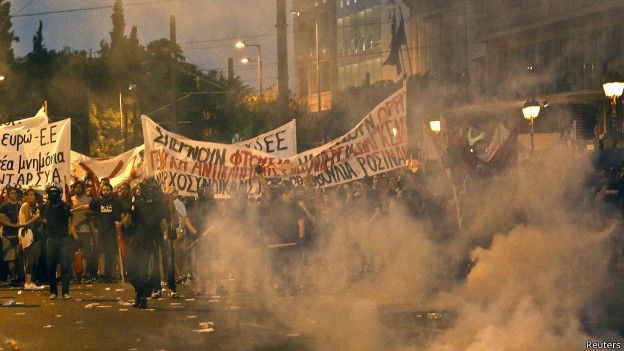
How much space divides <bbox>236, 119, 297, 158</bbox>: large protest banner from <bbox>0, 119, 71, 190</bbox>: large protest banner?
10.3 ft

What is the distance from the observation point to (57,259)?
16.1 meters

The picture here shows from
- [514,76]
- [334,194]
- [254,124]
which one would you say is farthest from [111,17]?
[334,194]

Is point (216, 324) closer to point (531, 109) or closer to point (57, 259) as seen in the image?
point (57, 259)

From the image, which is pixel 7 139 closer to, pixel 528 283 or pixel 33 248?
pixel 33 248

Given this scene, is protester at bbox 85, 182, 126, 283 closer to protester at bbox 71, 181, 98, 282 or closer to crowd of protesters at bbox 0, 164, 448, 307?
crowd of protesters at bbox 0, 164, 448, 307

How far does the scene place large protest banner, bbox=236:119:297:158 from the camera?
67.7 feet

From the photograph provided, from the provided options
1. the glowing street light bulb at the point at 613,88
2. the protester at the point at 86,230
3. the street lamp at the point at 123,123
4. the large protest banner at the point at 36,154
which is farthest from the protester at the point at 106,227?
the street lamp at the point at 123,123

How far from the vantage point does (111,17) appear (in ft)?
273

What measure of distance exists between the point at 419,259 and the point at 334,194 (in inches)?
135

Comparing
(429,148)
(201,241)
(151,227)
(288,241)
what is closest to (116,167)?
(201,241)

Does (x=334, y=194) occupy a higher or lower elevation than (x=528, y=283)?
higher

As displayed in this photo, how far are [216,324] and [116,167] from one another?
10.6m

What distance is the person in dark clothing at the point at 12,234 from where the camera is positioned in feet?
61.4

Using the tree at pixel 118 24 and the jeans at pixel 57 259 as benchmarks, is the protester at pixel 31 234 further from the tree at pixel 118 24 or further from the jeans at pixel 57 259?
the tree at pixel 118 24
